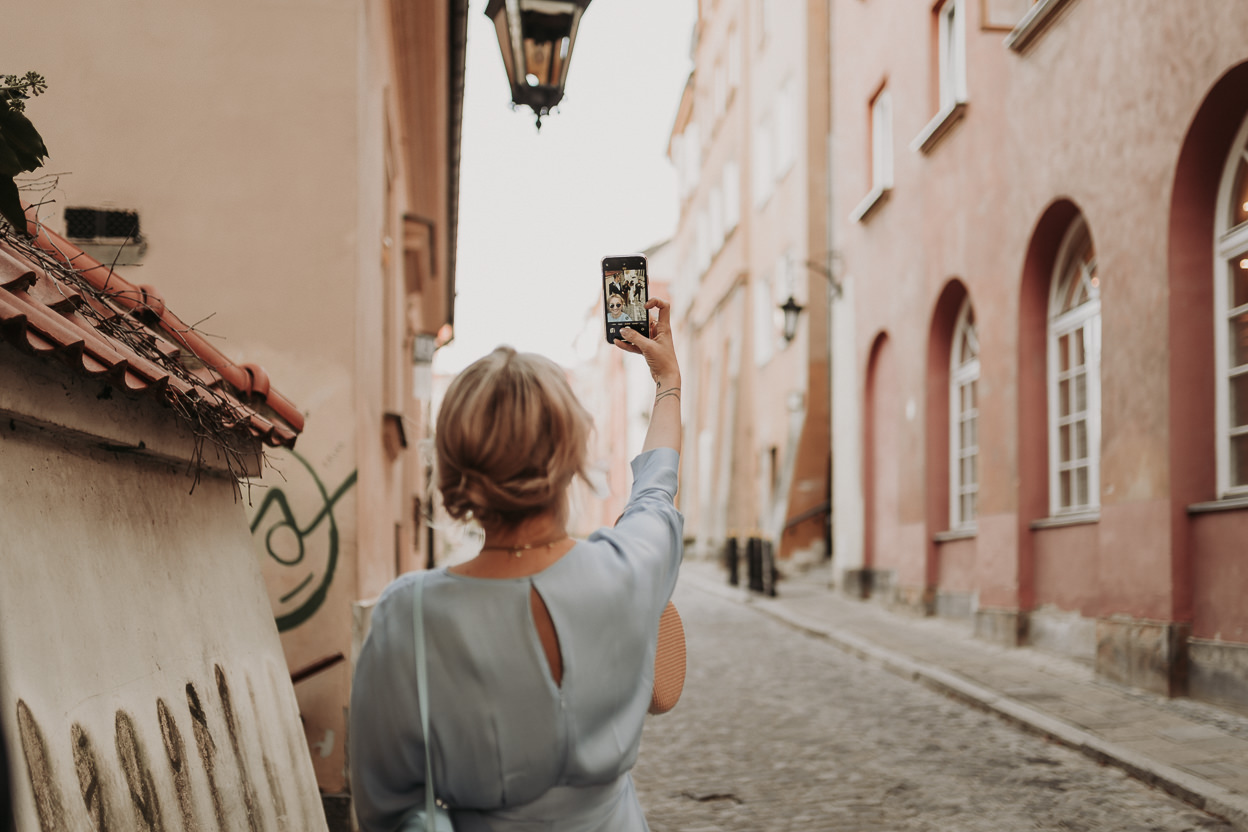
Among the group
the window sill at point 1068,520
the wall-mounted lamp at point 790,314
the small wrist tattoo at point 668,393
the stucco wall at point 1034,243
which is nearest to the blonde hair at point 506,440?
the small wrist tattoo at point 668,393

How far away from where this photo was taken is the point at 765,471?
27.0 m

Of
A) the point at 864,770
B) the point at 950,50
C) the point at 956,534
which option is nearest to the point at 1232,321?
the point at 864,770

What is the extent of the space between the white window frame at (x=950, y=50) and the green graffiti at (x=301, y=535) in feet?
31.2

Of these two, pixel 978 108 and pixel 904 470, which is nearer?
pixel 978 108

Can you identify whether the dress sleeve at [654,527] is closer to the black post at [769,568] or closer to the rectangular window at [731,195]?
the black post at [769,568]

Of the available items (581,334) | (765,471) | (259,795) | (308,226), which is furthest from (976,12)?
(581,334)

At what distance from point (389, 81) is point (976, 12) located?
252 inches

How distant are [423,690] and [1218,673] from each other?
726 cm

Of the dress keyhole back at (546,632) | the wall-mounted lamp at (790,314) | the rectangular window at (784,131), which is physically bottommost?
the dress keyhole back at (546,632)

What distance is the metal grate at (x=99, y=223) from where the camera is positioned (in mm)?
5910

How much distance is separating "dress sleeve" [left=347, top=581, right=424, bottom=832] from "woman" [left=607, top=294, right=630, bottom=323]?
2.48 ft

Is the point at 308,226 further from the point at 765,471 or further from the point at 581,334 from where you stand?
the point at 581,334

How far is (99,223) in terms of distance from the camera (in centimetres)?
593

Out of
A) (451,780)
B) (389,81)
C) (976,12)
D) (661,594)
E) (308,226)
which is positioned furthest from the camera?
(976,12)
